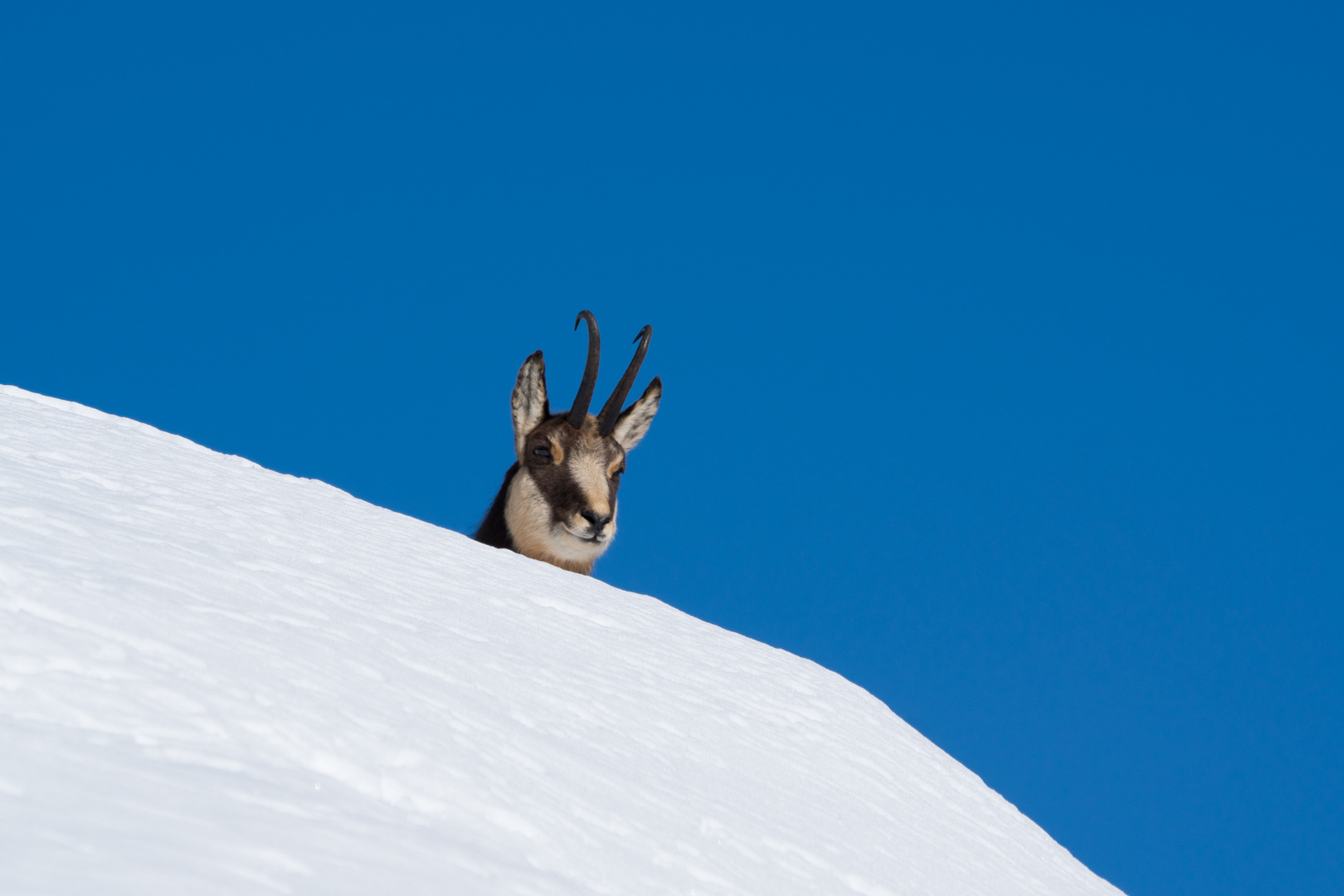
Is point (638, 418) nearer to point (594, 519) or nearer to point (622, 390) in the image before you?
point (622, 390)

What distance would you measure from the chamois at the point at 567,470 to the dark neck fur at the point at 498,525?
1 centimetres

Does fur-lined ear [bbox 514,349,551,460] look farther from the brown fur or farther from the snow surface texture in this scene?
the snow surface texture

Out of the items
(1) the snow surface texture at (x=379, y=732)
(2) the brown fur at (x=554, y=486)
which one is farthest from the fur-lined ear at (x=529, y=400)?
(1) the snow surface texture at (x=379, y=732)

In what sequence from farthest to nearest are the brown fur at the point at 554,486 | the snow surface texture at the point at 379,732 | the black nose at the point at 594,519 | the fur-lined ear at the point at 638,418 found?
the fur-lined ear at the point at 638,418 < the brown fur at the point at 554,486 < the black nose at the point at 594,519 < the snow surface texture at the point at 379,732

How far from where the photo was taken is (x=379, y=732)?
356cm

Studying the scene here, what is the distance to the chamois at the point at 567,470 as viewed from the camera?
10.2 m

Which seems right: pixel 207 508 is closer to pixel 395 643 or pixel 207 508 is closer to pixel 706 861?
pixel 395 643

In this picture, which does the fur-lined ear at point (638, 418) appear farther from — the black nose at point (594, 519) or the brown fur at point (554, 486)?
the black nose at point (594, 519)

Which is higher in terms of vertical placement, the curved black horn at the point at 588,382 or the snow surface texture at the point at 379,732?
the curved black horn at the point at 588,382

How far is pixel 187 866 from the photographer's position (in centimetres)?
248

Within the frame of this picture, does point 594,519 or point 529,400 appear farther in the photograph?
point 529,400

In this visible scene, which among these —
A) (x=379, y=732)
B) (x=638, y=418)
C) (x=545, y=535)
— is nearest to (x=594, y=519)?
(x=545, y=535)

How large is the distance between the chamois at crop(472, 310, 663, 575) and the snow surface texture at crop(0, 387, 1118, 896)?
9.42 ft

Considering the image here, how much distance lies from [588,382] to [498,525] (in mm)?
1471
